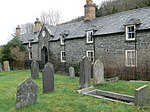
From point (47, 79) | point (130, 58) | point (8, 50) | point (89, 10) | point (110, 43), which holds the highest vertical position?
point (89, 10)

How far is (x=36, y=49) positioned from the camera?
40000mm

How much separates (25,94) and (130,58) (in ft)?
51.3

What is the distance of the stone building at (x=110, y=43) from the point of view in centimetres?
2172

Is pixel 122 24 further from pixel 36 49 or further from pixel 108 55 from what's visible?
pixel 36 49

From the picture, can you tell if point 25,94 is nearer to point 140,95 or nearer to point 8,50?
point 140,95

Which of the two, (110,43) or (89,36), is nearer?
(110,43)

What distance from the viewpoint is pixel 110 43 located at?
971 inches

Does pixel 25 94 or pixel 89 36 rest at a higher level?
pixel 89 36

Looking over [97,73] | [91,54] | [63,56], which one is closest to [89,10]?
[91,54]

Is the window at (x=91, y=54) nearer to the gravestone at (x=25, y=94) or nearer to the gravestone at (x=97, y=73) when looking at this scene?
the gravestone at (x=97, y=73)

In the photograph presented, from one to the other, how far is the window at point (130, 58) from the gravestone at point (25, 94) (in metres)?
15.0

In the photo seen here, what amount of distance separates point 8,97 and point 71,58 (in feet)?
66.2

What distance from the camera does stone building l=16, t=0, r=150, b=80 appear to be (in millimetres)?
21719

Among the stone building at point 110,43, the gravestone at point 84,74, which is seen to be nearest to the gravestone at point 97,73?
the gravestone at point 84,74
